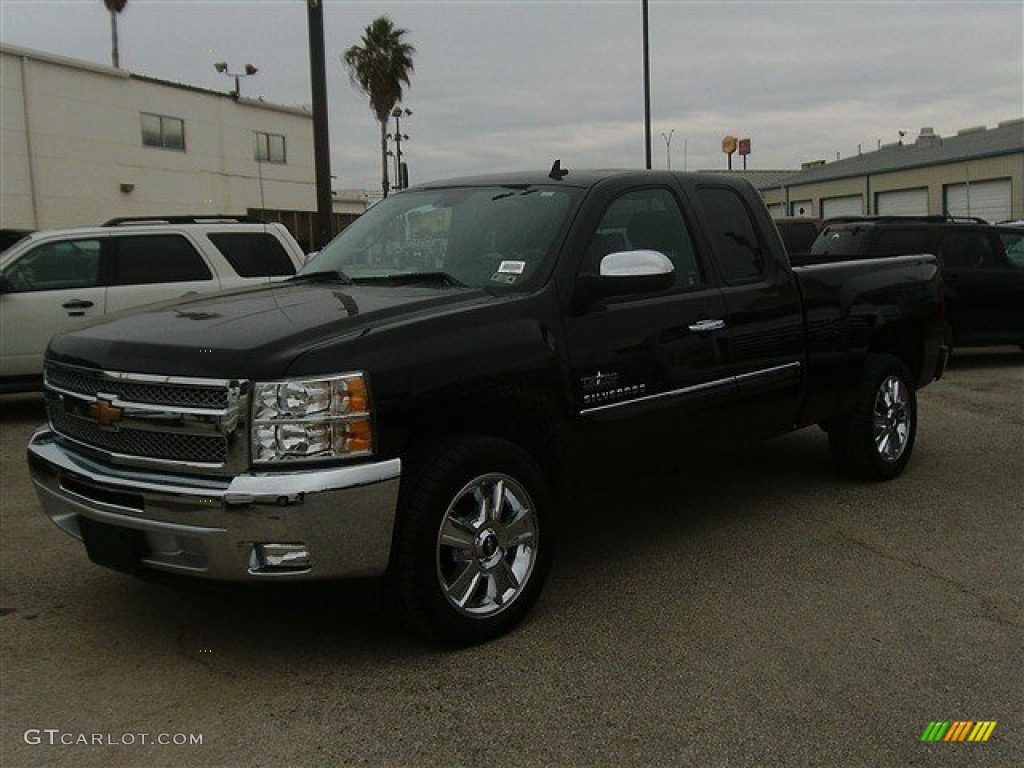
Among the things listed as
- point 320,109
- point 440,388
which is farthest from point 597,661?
point 320,109

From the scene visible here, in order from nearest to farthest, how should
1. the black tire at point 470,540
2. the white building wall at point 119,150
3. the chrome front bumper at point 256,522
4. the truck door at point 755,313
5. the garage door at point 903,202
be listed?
the chrome front bumper at point 256,522
the black tire at point 470,540
the truck door at point 755,313
the white building wall at point 119,150
the garage door at point 903,202

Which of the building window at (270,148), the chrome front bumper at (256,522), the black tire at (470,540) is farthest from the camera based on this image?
the building window at (270,148)

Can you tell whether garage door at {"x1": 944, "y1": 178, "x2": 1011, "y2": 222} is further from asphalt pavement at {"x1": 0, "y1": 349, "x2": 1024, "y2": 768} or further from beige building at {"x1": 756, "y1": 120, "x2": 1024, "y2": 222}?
asphalt pavement at {"x1": 0, "y1": 349, "x2": 1024, "y2": 768}

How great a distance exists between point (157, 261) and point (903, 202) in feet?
121

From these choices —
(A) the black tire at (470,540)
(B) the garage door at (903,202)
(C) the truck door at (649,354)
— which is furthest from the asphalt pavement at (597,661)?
(B) the garage door at (903,202)

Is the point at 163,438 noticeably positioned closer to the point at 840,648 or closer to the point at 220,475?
the point at 220,475

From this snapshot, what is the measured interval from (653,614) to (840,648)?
2.51ft

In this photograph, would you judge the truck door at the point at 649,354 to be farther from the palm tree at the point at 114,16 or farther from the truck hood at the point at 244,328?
the palm tree at the point at 114,16

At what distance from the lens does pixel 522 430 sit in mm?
4074

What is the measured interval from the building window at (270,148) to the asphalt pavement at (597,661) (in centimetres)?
3394

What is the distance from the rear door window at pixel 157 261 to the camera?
31.8ft

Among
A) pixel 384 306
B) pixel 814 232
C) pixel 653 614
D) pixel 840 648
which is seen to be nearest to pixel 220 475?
pixel 384 306

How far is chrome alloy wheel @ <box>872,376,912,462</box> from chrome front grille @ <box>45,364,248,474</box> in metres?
4.24

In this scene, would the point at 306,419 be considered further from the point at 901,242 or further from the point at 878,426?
the point at 901,242
